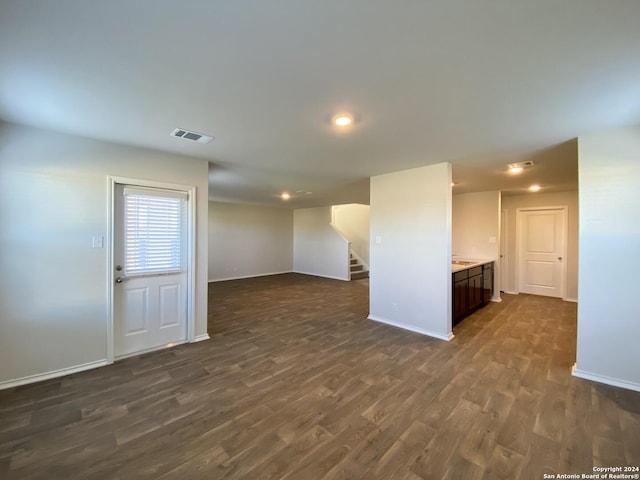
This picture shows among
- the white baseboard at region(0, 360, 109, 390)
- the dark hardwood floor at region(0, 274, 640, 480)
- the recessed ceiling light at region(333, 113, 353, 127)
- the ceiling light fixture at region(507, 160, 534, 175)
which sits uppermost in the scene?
the ceiling light fixture at region(507, 160, 534, 175)

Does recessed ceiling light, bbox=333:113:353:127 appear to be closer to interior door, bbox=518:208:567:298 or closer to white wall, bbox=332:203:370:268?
interior door, bbox=518:208:567:298

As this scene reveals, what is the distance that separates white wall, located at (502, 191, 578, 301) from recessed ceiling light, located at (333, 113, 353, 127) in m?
6.22

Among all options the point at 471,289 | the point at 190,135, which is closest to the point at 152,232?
the point at 190,135

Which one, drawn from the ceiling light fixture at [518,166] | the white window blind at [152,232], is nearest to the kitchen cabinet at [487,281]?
the ceiling light fixture at [518,166]

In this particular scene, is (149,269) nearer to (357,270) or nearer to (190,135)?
(190,135)

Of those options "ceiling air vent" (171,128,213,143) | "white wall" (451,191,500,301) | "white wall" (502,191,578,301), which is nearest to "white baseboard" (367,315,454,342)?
"white wall" (451,191,500,301)

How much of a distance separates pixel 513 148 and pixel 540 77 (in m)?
1.61

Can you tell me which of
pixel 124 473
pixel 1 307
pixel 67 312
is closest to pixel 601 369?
pixel 124 473

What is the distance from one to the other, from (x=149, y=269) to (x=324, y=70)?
3143mm

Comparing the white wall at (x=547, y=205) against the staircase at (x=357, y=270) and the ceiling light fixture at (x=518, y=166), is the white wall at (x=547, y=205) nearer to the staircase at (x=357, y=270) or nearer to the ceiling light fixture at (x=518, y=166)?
the ceiling light fixture at (x=518, y=166)

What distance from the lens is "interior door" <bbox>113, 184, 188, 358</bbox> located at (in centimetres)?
317

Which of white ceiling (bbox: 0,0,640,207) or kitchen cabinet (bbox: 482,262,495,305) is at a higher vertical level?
white ceiling (bbox: 0,0,640,207)

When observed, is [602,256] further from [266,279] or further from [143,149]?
[266,279]

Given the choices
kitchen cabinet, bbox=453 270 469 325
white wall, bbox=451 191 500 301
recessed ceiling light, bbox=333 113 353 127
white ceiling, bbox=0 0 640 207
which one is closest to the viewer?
white ceiling, bbox=0 0 640 207
